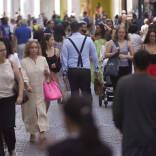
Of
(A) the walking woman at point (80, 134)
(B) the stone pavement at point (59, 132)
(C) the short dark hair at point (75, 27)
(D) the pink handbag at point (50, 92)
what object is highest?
(C) the short dark hair at point (75, 27)

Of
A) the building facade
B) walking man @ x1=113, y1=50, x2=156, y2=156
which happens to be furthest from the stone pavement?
the building facade

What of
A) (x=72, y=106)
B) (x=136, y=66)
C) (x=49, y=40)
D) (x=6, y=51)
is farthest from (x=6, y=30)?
(x=72, y=106)

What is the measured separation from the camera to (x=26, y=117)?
938 centimetres

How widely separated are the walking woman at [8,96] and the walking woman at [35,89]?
1.36m

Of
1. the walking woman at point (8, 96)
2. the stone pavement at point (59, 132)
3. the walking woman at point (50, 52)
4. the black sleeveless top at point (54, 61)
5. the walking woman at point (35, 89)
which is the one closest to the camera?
the walking woman at point (8, 96)

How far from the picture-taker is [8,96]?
7750 millimetres

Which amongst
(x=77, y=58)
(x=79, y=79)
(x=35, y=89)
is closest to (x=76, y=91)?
(x=79, y=79)

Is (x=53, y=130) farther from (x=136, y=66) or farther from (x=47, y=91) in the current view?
(x=136, y=66)

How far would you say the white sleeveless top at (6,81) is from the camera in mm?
7711

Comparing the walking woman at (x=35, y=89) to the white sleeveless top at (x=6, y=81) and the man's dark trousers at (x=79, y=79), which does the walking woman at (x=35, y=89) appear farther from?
the white sleeveless top at (x=6, y=81)

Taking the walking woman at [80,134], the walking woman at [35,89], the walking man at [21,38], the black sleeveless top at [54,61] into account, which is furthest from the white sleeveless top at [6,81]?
the walking man at [21,38]

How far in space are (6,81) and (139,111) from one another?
2.54 meters

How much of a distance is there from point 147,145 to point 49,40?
17.3 ft

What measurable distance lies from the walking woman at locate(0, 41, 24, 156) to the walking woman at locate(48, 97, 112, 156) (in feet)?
12.6
